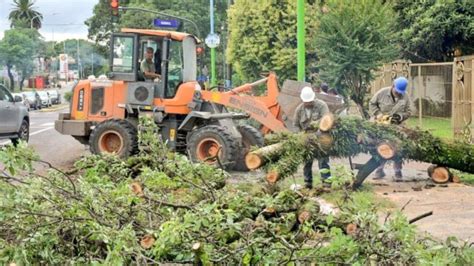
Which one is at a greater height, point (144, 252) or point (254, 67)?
point (254, 67)

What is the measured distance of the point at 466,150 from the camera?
415 inches

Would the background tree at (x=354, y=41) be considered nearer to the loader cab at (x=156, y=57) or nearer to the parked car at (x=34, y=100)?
the loader cab at (x=156, y=57)

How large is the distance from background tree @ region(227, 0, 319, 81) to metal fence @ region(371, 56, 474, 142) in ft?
12.2

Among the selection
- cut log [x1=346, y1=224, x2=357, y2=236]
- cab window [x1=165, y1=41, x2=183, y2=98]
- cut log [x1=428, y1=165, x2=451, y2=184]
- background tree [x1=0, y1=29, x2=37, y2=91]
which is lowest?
cut log [x1=428, y1=165, x2=451, y2=184]

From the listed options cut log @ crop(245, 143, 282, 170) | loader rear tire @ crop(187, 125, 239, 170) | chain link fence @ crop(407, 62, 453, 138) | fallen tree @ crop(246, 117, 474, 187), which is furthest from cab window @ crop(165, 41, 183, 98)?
chain link fence @ crop(407, 62, 453, 138)

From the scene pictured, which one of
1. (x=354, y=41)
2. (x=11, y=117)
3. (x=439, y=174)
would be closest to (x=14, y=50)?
(x=11, y=117)

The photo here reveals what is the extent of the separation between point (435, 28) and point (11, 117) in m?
14.3

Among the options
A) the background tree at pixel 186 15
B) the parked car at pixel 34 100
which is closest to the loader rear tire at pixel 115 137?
the parked car at pixel 34 100

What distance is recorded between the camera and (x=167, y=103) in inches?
536

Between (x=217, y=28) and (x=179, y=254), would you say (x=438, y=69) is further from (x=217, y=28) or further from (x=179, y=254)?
(x=217, y=28)

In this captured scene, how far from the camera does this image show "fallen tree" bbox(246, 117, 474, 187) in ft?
29.6

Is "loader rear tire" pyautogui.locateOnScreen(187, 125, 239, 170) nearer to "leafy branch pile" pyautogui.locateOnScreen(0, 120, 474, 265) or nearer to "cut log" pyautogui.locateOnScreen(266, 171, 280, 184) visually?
"cut log" pyautogui.locateOnScreen(266, 171, 280, 184)

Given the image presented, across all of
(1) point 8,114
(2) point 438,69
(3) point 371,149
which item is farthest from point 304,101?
(2) point 438,69

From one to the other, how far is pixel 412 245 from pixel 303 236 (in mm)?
795
